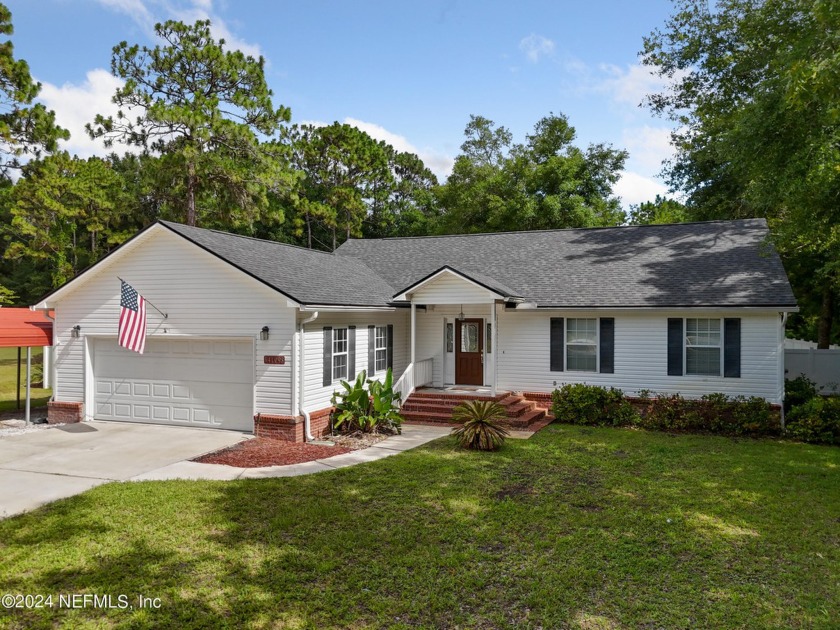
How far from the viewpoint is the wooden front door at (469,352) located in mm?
16969

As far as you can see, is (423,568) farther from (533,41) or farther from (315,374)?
(533,41)

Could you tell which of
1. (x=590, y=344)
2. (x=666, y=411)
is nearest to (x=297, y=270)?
(x=590, y=344)

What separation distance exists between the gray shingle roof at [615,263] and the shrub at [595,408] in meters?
2.35

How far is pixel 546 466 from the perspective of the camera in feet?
33.8

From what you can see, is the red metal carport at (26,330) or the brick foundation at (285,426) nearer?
the brick foundation at (285,426)

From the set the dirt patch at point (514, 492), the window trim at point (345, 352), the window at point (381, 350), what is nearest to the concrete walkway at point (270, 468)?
the window trim at point (345, 352)

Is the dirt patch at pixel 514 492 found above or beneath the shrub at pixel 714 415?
beneath

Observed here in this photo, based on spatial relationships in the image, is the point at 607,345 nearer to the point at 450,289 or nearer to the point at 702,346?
the point at 702,346

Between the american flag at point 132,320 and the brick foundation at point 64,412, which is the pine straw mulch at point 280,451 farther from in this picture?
the brick foundation at point 64,412

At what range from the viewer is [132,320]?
12.5 metres

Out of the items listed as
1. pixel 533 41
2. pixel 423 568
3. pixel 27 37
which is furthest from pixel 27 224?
pixel 423 568

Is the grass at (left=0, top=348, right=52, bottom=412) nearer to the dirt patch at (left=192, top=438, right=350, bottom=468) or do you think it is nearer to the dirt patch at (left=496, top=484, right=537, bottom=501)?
the dirt patch at (left=192, top=438, right=350, bottom=468)

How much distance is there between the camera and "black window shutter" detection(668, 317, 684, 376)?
14.8 metres

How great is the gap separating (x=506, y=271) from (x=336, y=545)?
1285 centimetres
